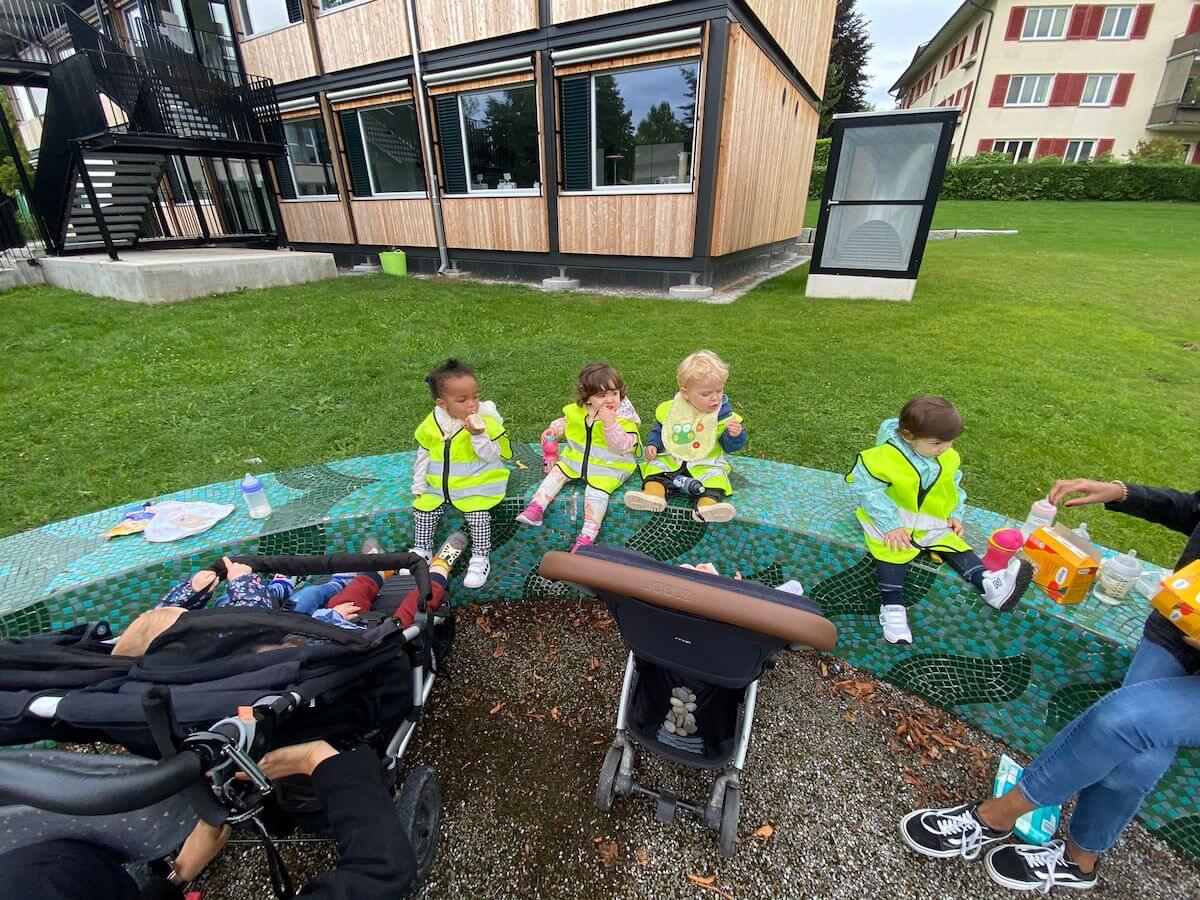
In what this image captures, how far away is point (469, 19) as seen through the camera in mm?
9828

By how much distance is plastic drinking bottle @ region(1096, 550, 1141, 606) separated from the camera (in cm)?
221

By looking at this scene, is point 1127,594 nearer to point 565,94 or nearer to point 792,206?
point 565,94

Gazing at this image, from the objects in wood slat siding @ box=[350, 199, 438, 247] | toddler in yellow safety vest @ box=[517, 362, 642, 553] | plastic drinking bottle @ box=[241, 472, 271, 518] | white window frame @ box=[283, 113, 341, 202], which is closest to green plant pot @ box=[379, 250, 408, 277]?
wood slat siding @ box=[350, 199, 438, 247]

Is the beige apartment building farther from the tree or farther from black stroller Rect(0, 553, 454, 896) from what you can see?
black stroller Rect(0, 553, 454, 896)

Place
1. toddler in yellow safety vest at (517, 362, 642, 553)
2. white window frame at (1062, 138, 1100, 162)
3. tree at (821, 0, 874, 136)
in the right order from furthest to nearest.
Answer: tree at (821, 0, 874, 136), white window frame at (1062, 138, 1100, 162), toddler in yellow safety vest at (517, 362, 642, 553)

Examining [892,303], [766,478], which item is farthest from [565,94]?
[766,478]

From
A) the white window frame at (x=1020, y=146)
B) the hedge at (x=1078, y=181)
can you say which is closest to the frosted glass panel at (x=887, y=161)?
the hedge at (x=1078, y=181)

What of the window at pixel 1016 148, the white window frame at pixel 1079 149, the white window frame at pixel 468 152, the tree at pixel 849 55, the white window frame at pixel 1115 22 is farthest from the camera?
the tree at pixel 849 55

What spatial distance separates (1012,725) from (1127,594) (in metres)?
0.74

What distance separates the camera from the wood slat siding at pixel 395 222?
12.0 m

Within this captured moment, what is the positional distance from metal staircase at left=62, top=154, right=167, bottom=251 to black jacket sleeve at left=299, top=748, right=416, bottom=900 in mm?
14923

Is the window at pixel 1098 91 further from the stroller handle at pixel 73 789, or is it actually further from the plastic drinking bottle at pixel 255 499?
the stroller handle at pixel 73 789

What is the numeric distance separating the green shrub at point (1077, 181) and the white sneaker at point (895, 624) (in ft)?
84.3

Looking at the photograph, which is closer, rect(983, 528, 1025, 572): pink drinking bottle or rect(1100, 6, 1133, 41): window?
rect(983, 528, 1025, 572): pink drinking bottle
